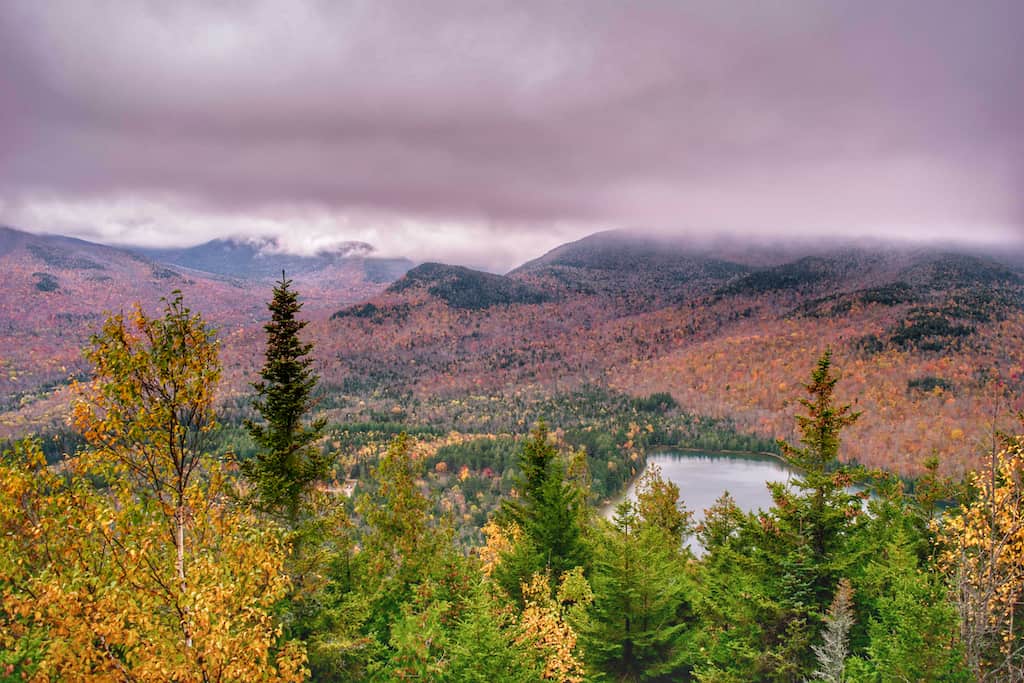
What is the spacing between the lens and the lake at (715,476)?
126 metres

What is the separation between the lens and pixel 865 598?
20.1 meters

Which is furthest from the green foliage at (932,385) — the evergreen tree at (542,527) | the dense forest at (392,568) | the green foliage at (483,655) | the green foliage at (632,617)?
the green foliage at (483,655)

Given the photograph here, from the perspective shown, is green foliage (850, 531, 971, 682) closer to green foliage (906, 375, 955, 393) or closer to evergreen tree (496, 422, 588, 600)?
evergreen tree (496, 422, 588, 600)

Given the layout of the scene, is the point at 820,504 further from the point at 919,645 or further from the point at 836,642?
the point at 836,642

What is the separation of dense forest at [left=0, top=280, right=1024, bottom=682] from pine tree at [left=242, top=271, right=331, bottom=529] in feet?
0.27

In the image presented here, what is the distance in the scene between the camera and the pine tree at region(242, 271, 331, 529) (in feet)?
58.1

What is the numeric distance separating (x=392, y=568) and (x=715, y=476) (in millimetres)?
152044

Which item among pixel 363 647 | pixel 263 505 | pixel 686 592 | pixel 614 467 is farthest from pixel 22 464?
pixel 614 467

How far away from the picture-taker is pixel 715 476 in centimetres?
15612

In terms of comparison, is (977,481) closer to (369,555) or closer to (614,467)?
(369,555)

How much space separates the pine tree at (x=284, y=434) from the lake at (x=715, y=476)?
102m

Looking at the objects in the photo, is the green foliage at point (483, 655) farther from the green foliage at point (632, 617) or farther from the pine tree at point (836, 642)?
the green foliage at point (632, 617)

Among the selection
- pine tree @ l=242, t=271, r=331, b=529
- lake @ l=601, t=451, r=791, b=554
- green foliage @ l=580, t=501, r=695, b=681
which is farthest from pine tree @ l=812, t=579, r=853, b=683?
lake @ l=601, t=451, r=791, b=554

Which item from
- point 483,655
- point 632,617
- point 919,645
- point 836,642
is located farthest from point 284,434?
point 919,645
